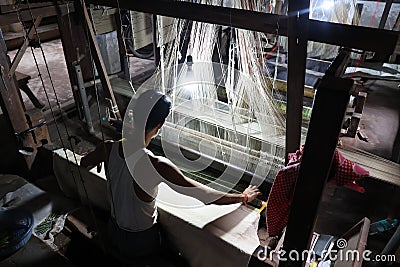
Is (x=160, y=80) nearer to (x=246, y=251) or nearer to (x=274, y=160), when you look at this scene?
(x=274, y=160)

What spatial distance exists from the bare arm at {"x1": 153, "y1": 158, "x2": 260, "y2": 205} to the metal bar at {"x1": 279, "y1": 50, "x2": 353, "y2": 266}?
0.50 m

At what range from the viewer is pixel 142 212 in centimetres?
185

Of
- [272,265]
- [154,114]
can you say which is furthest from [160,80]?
[272,265]

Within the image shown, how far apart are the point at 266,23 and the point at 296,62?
286 mm

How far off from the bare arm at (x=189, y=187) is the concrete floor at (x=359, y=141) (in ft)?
4.32

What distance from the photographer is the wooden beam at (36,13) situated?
8.89 ft

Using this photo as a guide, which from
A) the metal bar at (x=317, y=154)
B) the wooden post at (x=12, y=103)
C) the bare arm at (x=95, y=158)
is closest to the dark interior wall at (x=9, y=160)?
the wooden post at (x=12, y=103)

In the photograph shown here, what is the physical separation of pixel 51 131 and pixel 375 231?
3.63m

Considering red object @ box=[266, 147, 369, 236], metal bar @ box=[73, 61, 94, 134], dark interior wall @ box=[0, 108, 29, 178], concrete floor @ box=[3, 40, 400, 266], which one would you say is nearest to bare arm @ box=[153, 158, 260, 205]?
red object @ box=[266, 147, 369, 236]

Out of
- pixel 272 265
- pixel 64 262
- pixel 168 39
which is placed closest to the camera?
pixel 272 265

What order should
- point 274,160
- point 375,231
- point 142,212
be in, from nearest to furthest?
point 142,212, point 375,231, point 274,160

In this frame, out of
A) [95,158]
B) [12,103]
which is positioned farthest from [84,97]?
[95,158]

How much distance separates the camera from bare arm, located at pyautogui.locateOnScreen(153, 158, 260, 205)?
169cm
